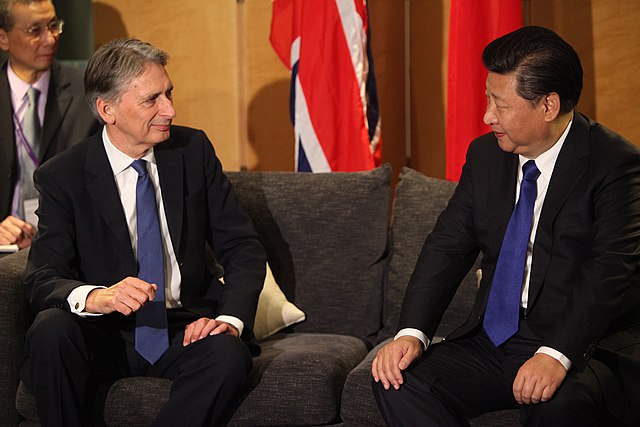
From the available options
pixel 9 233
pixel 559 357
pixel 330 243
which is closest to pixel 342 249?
pixel 330 243

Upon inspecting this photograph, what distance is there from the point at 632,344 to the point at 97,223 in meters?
1.66

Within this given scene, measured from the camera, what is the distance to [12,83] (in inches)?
164

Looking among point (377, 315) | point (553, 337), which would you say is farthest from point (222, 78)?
point (553, 337)

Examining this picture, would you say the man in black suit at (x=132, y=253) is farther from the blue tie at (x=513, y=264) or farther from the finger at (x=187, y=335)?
Answer: the blue tie at (x=513, y=264)

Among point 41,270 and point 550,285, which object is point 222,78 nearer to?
point 41,270

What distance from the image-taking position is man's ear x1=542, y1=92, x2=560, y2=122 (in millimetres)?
2775

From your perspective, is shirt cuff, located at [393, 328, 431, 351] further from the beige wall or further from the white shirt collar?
the beige wall

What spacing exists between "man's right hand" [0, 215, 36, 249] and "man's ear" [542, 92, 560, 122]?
1997 millimetres

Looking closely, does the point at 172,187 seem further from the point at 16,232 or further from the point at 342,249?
the point at 16,232

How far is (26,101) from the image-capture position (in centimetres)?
413

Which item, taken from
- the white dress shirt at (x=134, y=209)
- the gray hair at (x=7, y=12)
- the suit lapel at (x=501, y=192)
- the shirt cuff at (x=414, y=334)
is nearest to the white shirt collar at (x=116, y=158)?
the white dress shirt at (x=134, y=209)

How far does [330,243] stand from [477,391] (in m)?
0.99

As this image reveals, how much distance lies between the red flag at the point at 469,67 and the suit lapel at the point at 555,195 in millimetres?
1102

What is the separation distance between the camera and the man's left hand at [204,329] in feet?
9.71
